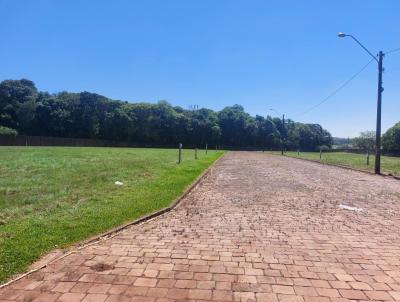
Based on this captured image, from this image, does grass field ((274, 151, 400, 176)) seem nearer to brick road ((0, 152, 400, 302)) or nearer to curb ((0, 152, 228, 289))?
brick road ((0, 152, 400, 302))

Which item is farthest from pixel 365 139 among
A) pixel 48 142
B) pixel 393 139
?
pixel 48 142

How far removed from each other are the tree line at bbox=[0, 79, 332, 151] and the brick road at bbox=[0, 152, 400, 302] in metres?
71.8

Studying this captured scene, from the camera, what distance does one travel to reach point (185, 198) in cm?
1136

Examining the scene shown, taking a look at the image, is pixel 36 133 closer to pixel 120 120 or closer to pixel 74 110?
pixel 74 110

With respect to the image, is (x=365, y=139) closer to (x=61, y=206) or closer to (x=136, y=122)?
(x=136, y=122)

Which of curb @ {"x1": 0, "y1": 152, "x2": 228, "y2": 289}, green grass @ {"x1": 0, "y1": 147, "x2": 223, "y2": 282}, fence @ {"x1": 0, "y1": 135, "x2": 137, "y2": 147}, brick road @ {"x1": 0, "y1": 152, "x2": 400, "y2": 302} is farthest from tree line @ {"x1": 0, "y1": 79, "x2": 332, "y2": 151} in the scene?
brick road @ {"x1": 0, "y1": 152, "x2": 400, "y2": 302}

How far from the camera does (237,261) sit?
5.37 metres

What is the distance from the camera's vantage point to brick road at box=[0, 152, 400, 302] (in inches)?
169

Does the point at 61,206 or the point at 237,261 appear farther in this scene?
the point at 61,206

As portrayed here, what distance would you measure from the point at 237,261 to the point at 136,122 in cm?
9846

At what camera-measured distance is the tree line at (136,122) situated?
296 feet

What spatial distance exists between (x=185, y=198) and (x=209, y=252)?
559cm

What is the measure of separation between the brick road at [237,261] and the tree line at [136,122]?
71.8 m

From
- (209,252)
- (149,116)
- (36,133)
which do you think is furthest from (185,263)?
(149,116)
